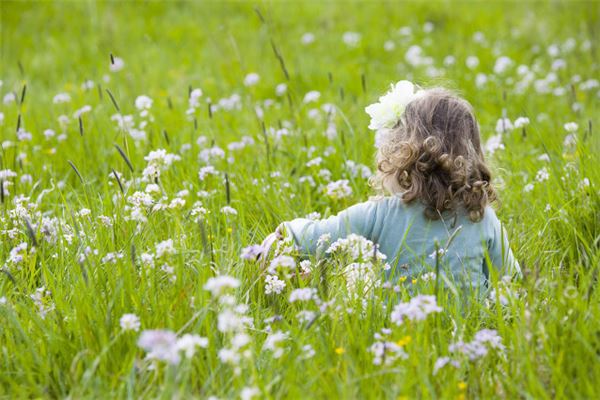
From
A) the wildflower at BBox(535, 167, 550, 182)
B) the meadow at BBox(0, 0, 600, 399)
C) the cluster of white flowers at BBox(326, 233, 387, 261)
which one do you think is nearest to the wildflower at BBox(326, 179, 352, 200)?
the meadow at BBox(0, 0, 600, 399)

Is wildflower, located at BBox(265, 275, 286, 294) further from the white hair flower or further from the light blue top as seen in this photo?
the white hair flower

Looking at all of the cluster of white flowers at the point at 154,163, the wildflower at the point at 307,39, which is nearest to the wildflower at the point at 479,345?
the cluster of white flowers at the point at 154,163

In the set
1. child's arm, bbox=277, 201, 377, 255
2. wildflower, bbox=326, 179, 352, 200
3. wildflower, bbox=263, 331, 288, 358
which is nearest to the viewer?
wildflower, bbox=263, 331, 288, 358

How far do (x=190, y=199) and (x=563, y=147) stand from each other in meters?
2.51

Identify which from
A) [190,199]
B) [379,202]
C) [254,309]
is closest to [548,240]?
[379,202]

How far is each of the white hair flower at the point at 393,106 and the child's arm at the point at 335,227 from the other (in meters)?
0.40

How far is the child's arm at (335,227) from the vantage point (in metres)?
3.21

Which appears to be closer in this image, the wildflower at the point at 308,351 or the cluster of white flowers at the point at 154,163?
the wildflower at the point at 308,351

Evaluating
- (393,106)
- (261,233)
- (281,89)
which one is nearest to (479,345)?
(393,106)

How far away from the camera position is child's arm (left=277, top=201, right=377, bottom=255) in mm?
3207

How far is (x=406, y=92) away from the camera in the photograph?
3342mm

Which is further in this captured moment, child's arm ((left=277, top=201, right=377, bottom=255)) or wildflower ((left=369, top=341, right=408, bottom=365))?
child's arm ((left=277, top=201, right=377, bottom=255))

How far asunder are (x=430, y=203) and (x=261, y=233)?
930 mm

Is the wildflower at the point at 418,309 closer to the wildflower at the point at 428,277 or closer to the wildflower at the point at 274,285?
the wildflower at the point at 428,277
